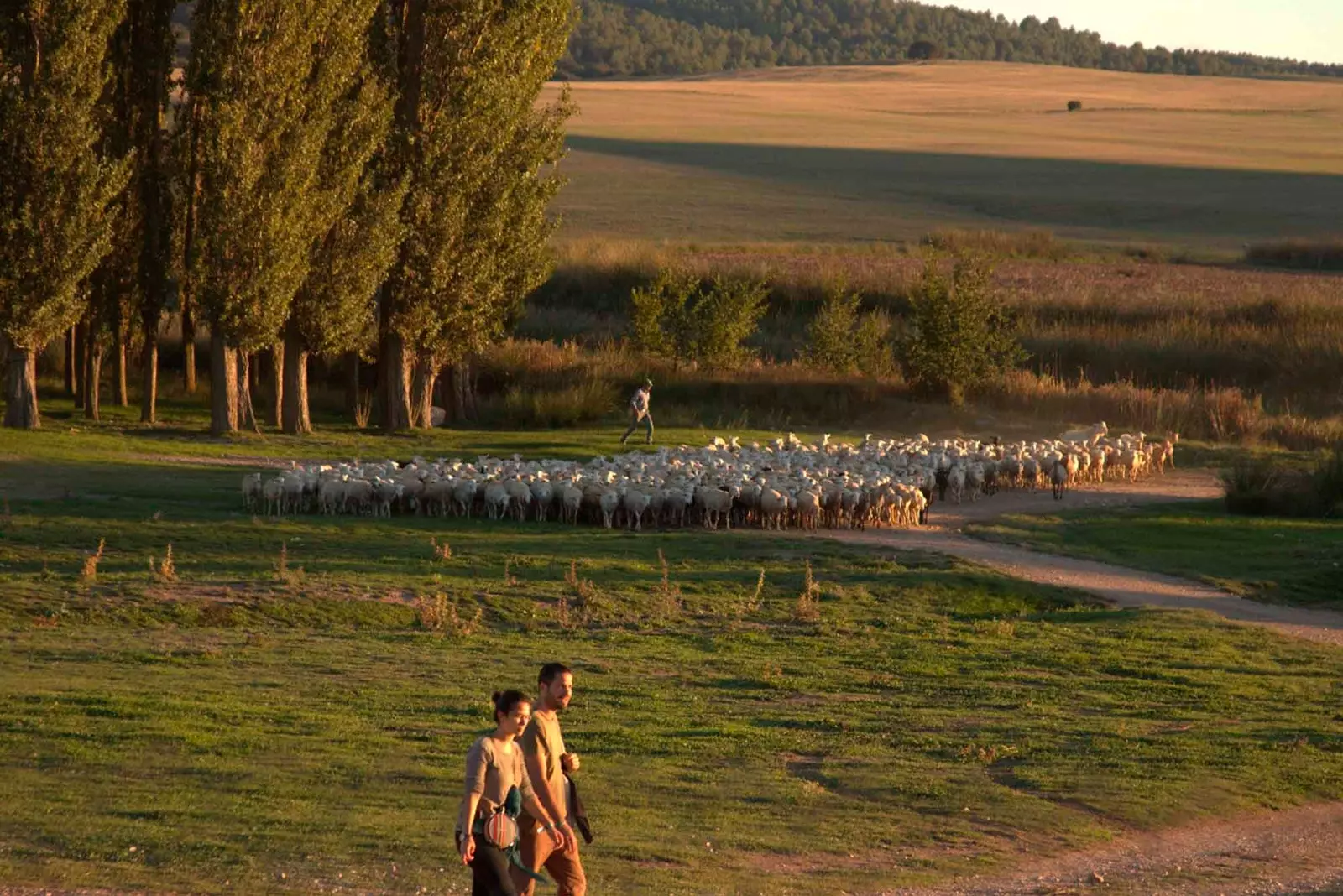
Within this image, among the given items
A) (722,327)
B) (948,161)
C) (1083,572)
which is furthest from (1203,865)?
(948,161)

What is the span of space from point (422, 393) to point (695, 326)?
10.1 meters

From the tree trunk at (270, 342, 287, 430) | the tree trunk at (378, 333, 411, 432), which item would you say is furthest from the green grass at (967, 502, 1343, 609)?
the tree trunk at (270, 342, 287, 430)

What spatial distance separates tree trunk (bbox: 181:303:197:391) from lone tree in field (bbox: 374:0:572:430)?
13.4ft

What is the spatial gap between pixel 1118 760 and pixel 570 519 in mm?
13672

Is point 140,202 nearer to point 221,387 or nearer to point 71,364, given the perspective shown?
point 221,387

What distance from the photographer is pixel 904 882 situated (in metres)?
11.3

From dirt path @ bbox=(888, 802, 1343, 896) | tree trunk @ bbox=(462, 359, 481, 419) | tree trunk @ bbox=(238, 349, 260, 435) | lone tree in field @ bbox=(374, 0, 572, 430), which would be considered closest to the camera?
dirt path @ bbox=(888, 802, 1343, 896)

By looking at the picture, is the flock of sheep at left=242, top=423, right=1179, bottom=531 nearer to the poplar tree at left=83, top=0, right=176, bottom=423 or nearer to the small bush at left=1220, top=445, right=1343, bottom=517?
the small bush at left=1220, top=445, right=1343, bottom=517

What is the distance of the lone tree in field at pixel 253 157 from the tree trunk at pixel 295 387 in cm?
240

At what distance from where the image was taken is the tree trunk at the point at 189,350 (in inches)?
1474

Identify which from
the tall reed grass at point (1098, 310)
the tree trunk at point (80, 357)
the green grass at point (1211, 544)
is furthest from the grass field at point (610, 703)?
the tall reed grass at point (1098, 310)

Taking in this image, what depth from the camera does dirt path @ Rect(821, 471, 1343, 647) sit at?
23.0 m

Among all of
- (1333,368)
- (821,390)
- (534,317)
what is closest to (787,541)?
(821,390)

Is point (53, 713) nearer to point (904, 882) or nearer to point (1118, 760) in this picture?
point (904, 882)
